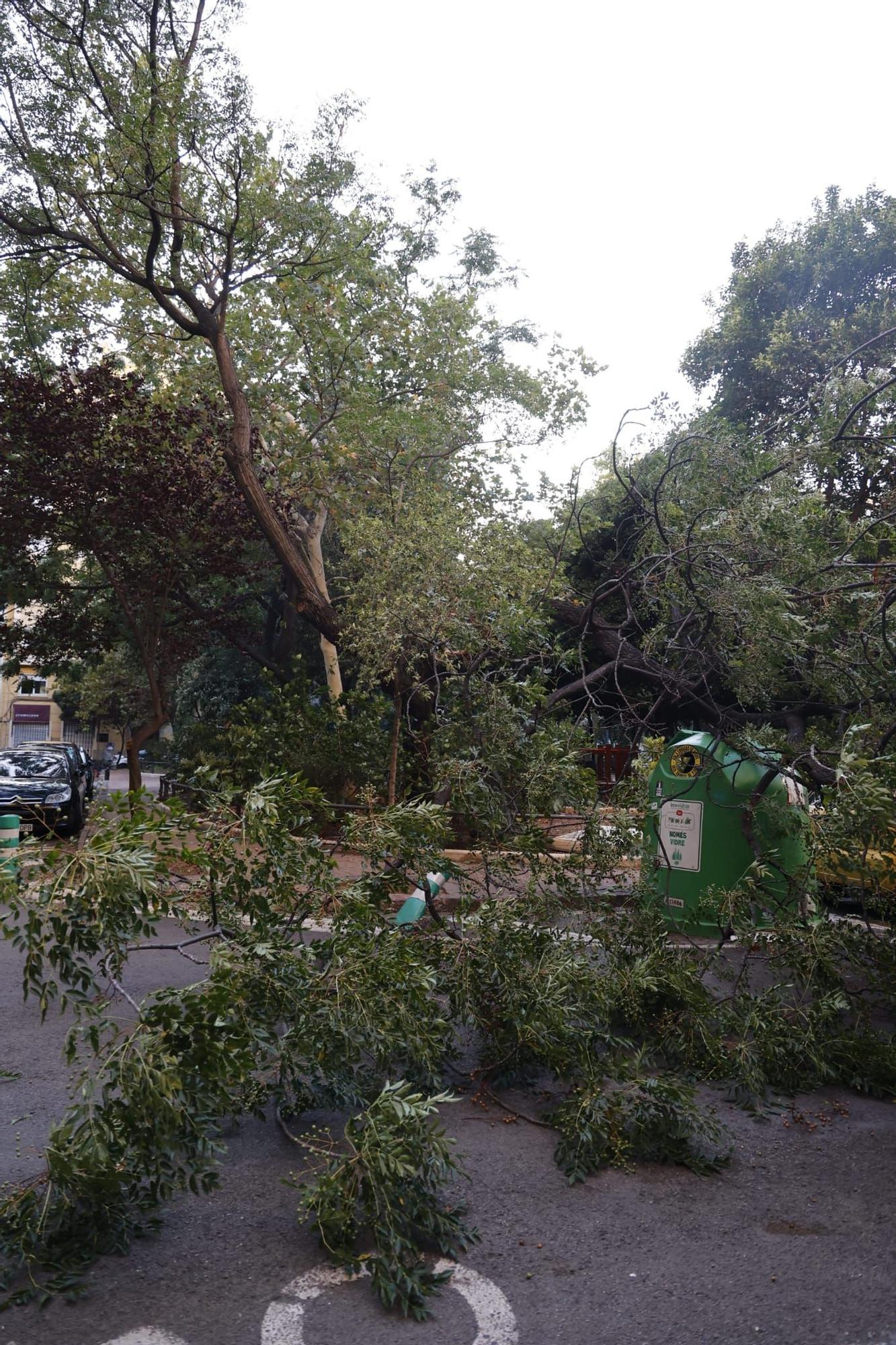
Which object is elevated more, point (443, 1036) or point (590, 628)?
point (590, 628)

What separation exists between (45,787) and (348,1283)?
1338cm

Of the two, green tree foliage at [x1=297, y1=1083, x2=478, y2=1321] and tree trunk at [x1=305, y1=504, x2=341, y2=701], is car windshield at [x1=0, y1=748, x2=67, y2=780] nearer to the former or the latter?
tree trunk at [x1=305, y1=504, x2=341, y2=701]

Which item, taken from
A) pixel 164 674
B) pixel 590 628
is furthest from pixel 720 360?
pixel 164 674

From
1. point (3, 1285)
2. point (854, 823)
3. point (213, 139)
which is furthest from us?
point (213, 139)

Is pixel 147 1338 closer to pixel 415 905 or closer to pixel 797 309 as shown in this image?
pixel 415 905

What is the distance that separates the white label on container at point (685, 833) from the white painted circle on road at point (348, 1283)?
5.45 metres

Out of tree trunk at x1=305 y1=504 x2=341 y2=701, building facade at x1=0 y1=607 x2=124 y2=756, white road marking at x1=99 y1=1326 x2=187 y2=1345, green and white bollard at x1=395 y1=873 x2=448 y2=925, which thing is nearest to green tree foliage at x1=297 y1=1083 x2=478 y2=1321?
white road marking at x1=99 y1=1326 x2=187 y2=1345

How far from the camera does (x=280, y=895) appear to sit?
495 centimetres

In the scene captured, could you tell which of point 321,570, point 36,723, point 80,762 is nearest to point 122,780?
point 36,723

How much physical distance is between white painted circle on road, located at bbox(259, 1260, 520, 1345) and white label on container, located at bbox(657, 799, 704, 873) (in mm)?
5451

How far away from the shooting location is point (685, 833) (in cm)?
885

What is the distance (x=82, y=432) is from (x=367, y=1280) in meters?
13.6

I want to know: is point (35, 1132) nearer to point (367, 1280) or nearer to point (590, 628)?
point (367, 1280)

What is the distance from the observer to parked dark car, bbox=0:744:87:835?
1473 centimetres
